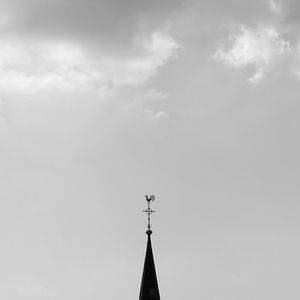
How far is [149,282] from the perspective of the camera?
148750mm

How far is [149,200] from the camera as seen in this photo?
152875 mm

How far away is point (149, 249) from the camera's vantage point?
15175 centimetres

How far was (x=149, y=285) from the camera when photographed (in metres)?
148

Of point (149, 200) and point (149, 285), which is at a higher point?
point (149, 200)

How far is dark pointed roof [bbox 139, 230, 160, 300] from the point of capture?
5817 inches

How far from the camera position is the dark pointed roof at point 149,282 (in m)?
148

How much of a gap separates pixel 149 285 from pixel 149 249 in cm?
524

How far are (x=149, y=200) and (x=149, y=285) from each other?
1104 cm

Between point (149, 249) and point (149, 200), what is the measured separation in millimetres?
6138
